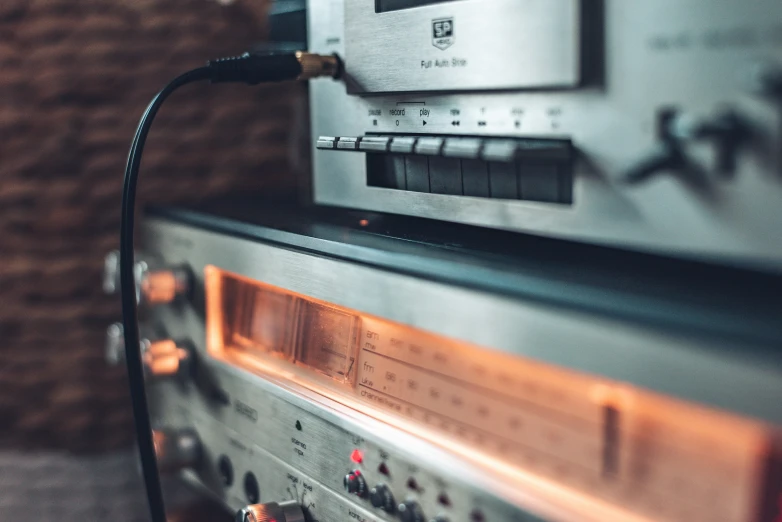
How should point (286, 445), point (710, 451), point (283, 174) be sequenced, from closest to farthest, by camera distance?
point (710, 451) < point (286, 445) < point (283, 174)

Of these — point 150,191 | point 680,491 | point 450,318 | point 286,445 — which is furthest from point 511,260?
point 150,191

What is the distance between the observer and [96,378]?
3.43 feet

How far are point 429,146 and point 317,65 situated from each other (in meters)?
0.19

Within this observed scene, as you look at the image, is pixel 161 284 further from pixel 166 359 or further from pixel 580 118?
pixel 580 118

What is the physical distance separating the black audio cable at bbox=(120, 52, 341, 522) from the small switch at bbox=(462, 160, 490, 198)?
190 mm

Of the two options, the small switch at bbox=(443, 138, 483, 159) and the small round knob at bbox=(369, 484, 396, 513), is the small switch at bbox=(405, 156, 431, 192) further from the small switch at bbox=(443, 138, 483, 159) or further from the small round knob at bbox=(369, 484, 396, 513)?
the small round knob at bbox=(369, 484, 396, 513)

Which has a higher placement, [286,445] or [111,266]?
[111,266]

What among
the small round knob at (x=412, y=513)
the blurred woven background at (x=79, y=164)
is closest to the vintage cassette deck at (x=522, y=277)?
the small round knob at (x=412, y=513)

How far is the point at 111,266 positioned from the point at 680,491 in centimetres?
66

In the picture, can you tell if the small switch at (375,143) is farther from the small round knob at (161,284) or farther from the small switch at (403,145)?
the small round knob at (161,284)

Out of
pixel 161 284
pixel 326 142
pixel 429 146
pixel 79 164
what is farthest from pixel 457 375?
pixel 79 164

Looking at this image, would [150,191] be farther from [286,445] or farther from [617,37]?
[617,37]

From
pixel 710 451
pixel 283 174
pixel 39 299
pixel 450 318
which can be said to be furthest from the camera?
pixel 283 174

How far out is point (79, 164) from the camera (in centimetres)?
101
